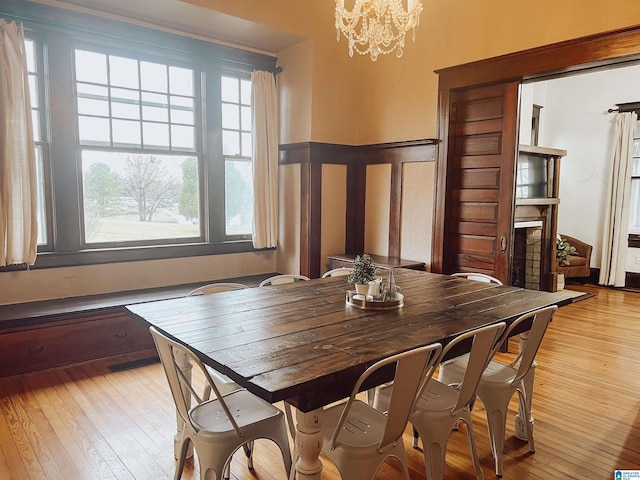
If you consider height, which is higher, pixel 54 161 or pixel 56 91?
pixel 56 91

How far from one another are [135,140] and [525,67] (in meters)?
3.58

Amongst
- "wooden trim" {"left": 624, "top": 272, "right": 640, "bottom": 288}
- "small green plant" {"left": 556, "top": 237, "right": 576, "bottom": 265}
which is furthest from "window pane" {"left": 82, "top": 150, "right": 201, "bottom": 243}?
"wooden trim" {"left": 624, "top": 272, "right": 640, "bottom": 288}

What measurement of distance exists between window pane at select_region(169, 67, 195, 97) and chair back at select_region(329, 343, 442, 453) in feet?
12.8

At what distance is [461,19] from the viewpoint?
416cm

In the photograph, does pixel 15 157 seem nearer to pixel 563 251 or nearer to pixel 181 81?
pixel 181 81

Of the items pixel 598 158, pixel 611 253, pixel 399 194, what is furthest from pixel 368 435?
pixel 598 158

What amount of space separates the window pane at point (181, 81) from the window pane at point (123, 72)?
Result: 1.14ft

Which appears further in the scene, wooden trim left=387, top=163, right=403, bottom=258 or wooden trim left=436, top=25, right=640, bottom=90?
wooden trim left=387, top=163, right=403, bottom=258

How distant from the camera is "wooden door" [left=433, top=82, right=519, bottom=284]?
398 centimetres

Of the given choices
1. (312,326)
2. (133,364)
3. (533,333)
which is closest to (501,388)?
(533,333)

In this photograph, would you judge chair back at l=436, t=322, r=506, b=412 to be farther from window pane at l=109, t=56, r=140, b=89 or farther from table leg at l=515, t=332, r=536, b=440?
window pane at l=109, t=56, r=140, b=89

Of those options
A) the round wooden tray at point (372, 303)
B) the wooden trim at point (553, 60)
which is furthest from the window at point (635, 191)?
the round wooden tray at point (372, 303)

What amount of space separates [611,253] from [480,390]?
19.5ft

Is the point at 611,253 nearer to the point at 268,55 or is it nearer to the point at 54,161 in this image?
the point at 268,55
